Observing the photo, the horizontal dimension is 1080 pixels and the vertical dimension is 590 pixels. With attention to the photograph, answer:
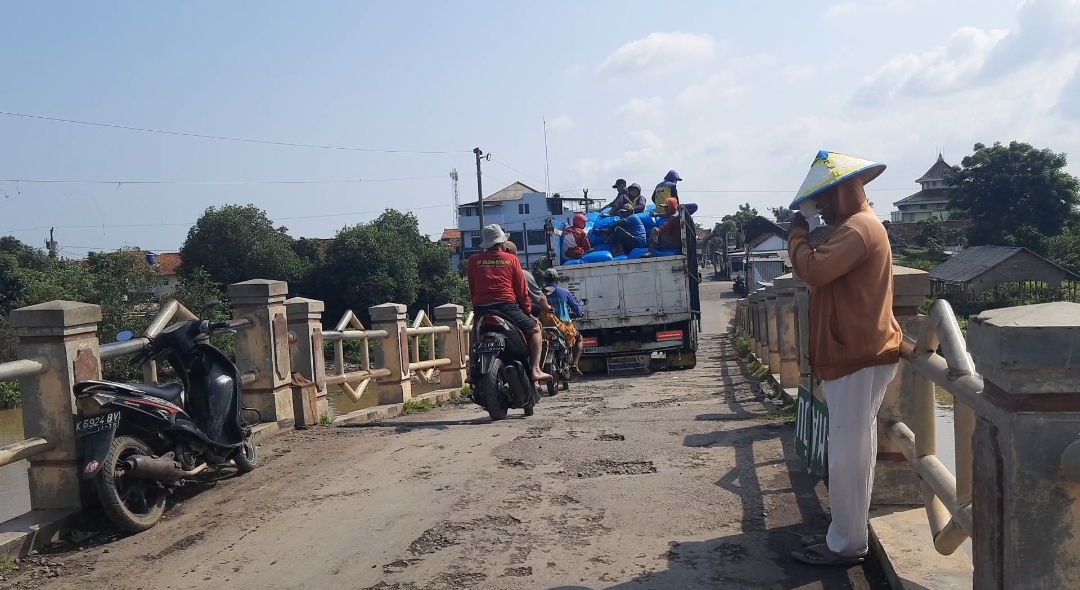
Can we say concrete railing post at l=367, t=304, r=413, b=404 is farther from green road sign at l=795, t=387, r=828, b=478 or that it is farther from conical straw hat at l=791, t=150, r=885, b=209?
conical straw hat at l=791, t=150, r=885, b=209

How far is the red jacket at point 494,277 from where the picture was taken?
8.02 metres

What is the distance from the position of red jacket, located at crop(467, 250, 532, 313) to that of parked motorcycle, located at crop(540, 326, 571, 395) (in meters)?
1.82

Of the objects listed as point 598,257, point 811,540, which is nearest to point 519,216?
point 598,257

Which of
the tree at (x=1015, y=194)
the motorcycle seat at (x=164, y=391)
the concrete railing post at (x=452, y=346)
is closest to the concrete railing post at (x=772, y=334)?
the concrete railing post at (x=452, y=346)

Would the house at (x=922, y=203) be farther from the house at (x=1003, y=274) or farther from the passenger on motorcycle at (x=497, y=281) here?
the passenger on motorcycle at (x=497, y=281)

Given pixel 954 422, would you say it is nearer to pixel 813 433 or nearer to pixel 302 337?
pixel 813 433

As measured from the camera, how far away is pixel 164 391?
5.23 metres

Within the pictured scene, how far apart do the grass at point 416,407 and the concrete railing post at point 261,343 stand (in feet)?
8.11

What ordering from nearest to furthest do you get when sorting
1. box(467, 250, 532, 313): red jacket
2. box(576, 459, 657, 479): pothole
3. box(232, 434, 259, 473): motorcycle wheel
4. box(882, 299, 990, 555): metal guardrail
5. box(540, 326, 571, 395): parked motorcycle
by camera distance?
box(882, 299, 990, 555): metal guardrail → box(576, 459, 657, 479): pothole → box(232, 434, 259, 473): motorcycle wheel → box(467, 250, 532, 313): red jacket → box(540, 326, 571, 395): parked motorcycle

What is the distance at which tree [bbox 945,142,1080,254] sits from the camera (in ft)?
112

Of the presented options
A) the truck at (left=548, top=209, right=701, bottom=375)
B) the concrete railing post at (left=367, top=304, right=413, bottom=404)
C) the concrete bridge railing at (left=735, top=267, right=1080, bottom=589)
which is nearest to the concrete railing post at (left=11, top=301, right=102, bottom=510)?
the concrete bridge railing at (left=735, top=267, right=1080, bottom=589)

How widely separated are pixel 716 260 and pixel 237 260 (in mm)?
59051

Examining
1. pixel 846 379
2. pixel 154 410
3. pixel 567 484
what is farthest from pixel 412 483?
pixel 846 379

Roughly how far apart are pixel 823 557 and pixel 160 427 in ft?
11.8
